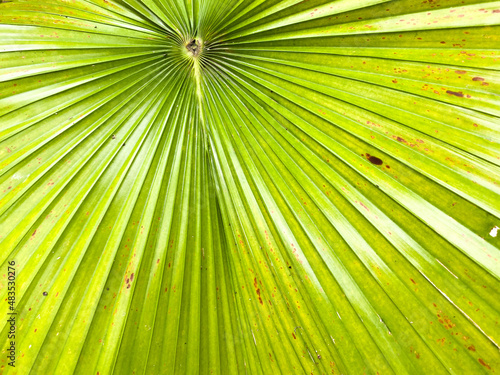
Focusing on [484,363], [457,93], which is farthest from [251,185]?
[484,363]

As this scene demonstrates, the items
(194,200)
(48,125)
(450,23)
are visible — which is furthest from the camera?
(194,200)

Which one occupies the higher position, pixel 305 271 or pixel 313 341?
pixel 305 271

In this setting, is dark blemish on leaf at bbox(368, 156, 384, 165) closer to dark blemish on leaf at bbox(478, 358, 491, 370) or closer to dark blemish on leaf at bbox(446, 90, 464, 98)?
dark blemish on leaf at bbox(446, 90, 464, 98)

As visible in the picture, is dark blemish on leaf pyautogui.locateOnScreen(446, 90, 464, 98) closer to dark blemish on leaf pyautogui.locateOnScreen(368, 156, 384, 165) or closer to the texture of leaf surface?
the texture of leaf surface

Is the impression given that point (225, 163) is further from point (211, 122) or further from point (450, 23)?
point (450, 23)

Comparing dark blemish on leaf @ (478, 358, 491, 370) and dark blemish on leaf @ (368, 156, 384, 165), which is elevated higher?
dark blemish on leaf @ (368, 156, 384, 165)

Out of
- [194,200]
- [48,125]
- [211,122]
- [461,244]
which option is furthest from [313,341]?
[48,125]

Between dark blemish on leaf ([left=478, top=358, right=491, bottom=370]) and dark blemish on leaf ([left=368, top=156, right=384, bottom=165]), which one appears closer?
dark blemish on leaf ([left=478, top=358, right=491, bottom=370])

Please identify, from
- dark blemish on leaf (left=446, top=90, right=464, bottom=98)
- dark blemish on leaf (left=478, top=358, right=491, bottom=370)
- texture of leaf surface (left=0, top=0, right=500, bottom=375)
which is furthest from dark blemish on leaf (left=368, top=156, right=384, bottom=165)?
dark blemish on leaf (left=478, top=358, right=491, bottom=370)

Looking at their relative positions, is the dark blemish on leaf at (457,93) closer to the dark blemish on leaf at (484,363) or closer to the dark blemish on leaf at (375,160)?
the dark blemish on leaf at (375,160)
